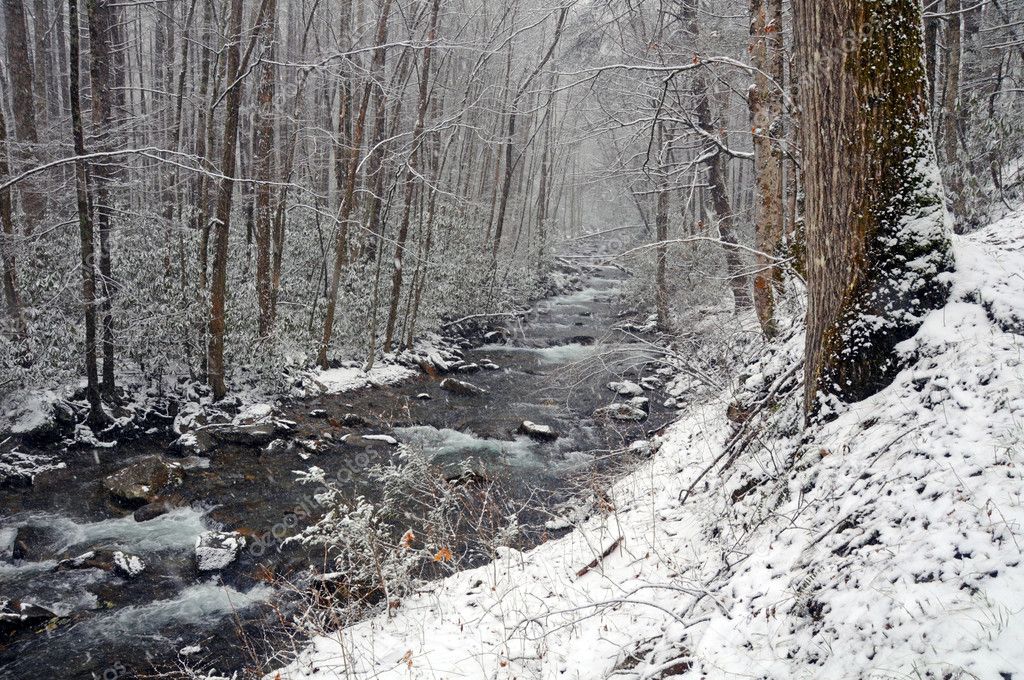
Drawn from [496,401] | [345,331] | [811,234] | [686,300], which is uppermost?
Answer: [811,234]

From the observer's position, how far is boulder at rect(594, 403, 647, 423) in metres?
11.0

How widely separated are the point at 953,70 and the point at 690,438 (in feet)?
30.6

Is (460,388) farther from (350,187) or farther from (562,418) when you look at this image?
(350,187)

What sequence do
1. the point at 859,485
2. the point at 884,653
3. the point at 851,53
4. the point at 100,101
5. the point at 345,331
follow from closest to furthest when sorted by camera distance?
the point at 884,653, the point at 859,485, the point at 851,53, the point at 100,101, the point at 345,331

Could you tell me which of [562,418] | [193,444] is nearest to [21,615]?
[193,444]

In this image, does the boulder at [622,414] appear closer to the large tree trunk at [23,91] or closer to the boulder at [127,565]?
the boulder at [127,565]

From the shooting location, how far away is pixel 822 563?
2656 mm

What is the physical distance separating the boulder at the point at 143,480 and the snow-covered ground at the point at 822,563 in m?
4.61

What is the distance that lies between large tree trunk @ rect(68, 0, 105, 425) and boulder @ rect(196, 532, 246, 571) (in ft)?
12.2

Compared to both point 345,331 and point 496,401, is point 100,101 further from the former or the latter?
point 496,401

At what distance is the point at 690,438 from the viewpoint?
23.2ft

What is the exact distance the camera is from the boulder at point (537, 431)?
10570mm

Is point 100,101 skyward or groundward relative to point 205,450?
skyward

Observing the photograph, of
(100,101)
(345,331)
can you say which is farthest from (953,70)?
(100,101)
